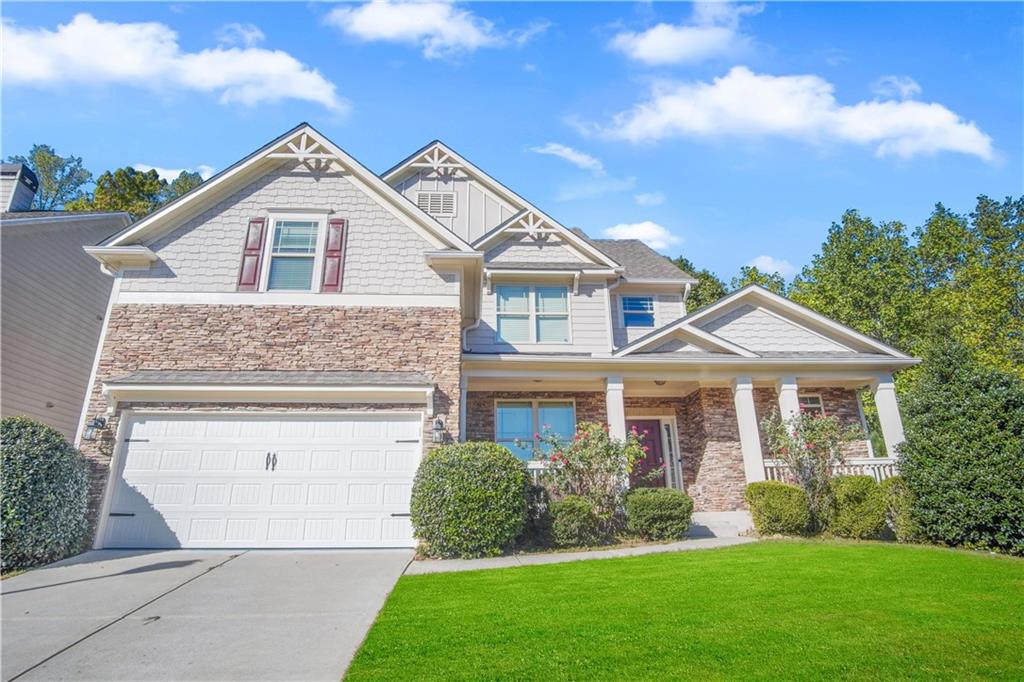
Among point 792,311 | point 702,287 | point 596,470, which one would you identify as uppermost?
point 702,287

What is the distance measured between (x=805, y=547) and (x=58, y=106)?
15060mm

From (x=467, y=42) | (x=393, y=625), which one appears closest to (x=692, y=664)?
(x=393, y=625)

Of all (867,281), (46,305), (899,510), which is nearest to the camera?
(899,510)

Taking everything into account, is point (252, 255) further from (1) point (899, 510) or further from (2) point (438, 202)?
(1) point (899, 510)

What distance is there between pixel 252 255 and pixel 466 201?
301 inches

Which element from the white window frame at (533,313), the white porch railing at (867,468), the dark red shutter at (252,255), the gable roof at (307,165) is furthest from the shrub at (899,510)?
the dark red shutter at (252,255)

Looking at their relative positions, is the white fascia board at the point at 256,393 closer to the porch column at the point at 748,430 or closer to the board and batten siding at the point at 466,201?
the porch column at the point at 748,430

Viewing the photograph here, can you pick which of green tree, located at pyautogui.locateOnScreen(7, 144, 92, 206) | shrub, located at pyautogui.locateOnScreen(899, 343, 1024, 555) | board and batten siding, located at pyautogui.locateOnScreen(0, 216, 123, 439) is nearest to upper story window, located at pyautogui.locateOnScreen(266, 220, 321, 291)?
board and batten siding, located at pyautogui.locateOnScreen(0, 216, 123, 439)

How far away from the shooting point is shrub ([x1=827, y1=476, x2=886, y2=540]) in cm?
934

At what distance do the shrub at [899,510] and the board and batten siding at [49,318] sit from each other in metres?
18.0

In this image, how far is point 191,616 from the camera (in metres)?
4.90

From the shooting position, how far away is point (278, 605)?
527 centimetres

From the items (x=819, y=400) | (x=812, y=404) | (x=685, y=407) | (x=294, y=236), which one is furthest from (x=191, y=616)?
(x=819, y=400)

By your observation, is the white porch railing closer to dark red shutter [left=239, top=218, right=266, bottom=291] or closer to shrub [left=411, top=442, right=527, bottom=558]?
shrub [left=411, top=442, right=527, bottom=558]
